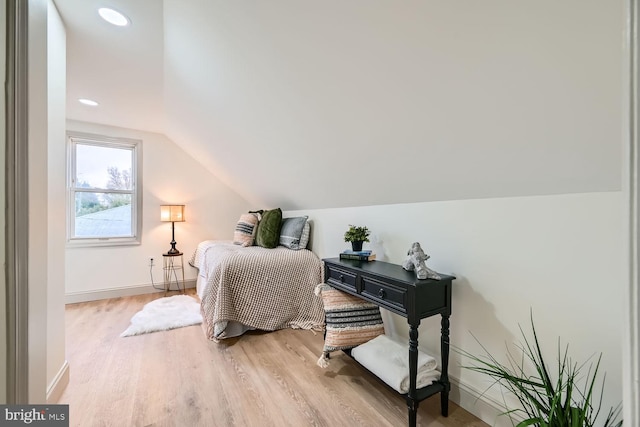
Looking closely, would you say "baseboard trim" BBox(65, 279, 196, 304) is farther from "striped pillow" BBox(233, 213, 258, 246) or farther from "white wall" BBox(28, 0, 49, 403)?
"white wall" BBox(28, 0, 49, 403)

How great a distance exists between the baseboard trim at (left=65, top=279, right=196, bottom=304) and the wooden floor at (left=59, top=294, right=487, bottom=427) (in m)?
1.15

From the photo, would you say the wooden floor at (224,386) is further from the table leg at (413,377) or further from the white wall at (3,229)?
the white wall at (3,229)

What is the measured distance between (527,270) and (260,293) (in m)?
1.92

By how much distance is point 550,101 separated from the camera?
0.91m

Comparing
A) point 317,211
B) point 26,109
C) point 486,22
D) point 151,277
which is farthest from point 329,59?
point 151,277

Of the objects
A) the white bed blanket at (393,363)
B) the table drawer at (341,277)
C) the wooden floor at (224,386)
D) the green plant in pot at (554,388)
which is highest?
the table drawer at (341,277)

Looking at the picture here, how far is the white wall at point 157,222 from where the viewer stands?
3.38 m

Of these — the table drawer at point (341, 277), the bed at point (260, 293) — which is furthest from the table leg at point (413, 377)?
the bed at point (260, 293)

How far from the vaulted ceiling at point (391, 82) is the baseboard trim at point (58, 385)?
6.57 feet

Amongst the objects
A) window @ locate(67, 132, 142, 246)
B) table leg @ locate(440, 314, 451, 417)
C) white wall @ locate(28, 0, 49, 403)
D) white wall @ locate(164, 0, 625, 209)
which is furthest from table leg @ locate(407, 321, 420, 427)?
window @ locate(67, 132, 142, 246)

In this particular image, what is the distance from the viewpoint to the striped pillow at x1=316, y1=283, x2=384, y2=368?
1.80 metres

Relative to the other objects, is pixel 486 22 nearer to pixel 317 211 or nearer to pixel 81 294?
pixel 317 211

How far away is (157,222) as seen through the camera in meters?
3.81

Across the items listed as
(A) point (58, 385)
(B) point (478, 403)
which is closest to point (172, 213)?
(A) point (58, 385)
